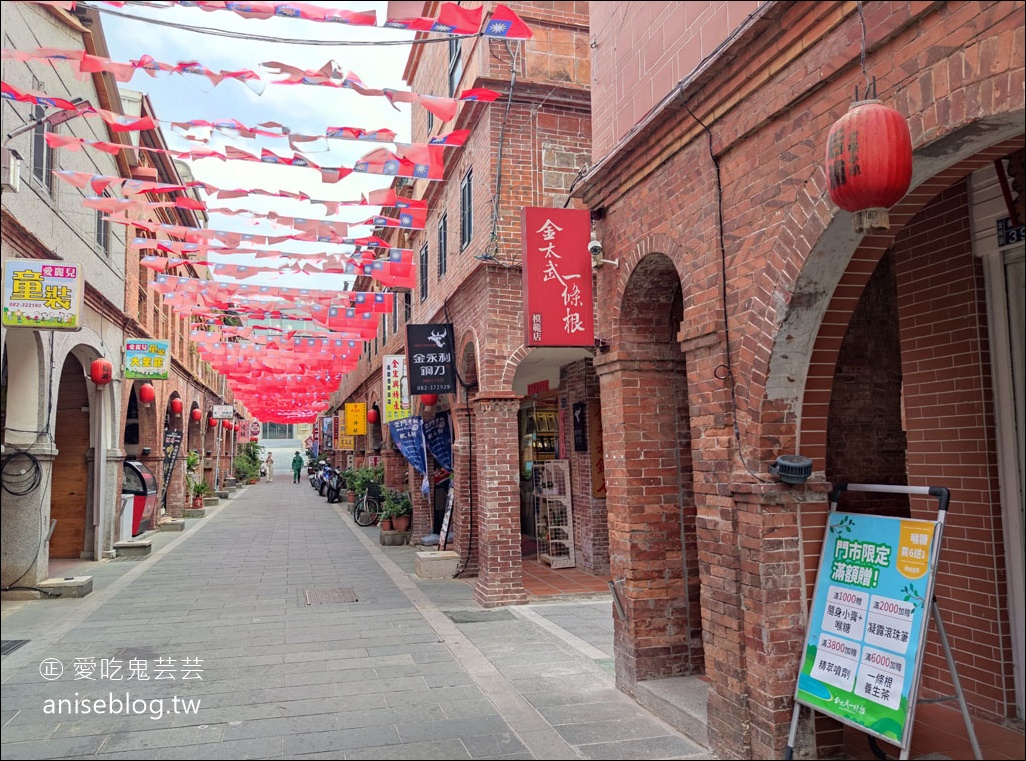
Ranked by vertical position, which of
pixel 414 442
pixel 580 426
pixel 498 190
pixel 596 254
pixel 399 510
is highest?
pixel 498 190

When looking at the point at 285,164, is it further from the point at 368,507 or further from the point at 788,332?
the point at 368,507

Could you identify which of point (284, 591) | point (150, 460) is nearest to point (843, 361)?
point (284, 591)

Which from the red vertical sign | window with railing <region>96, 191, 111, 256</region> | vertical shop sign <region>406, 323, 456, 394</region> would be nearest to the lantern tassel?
the red vertical sign

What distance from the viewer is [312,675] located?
259 inches

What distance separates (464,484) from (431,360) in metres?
2.07

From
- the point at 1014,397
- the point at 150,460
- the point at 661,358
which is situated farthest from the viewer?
the point at 150,460

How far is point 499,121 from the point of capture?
10.2 m

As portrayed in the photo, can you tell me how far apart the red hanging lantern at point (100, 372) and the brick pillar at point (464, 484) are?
654 cm

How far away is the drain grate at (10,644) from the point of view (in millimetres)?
7367

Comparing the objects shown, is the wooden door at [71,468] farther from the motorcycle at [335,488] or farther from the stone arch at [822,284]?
the motorcycle at [335,488]

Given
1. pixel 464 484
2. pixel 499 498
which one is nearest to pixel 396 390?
pixel 464 484

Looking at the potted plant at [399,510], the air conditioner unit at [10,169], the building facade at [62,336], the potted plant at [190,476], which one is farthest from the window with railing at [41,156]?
the potted plant at [190,476]

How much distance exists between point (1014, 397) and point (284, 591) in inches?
370

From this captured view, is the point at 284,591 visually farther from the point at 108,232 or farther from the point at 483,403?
the point at 108,232
